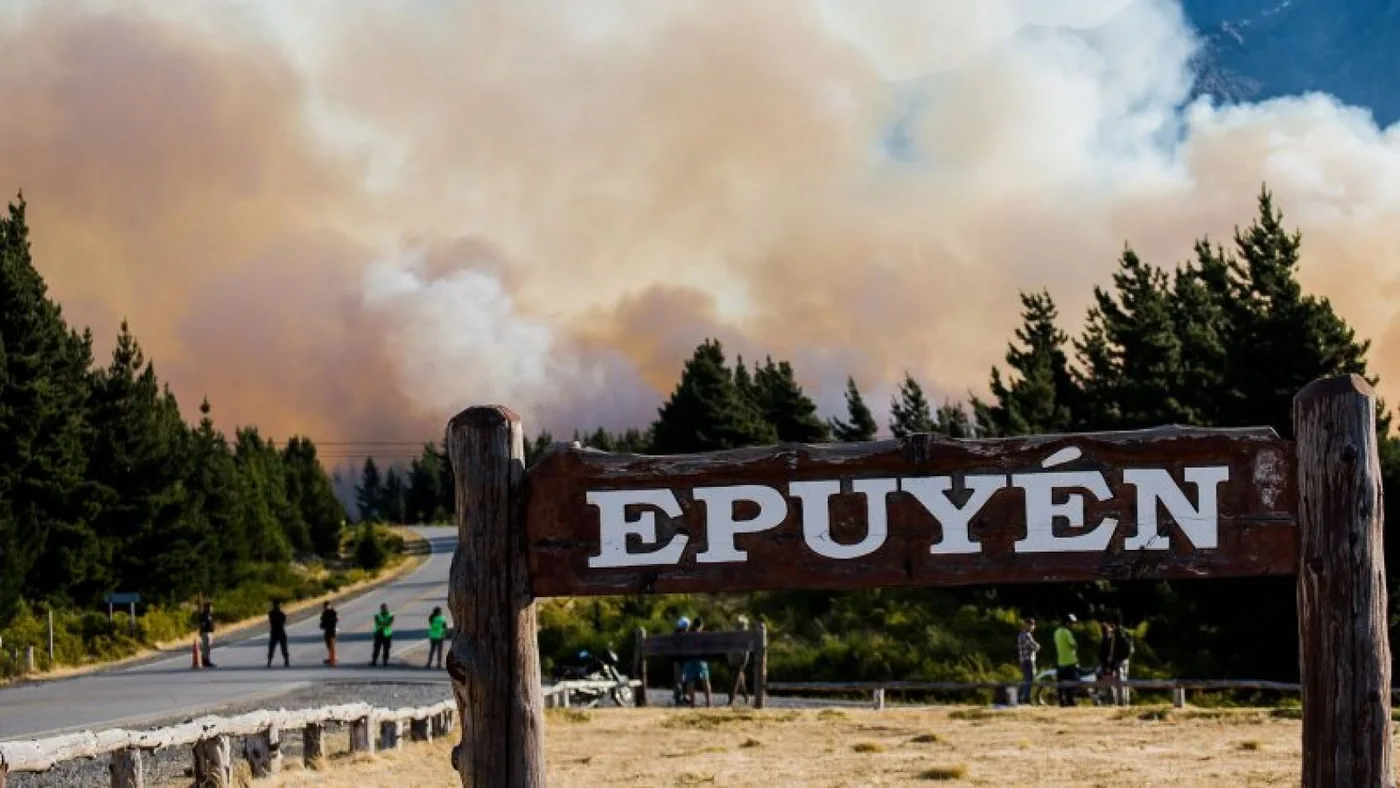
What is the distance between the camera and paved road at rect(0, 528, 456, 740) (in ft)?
82.1

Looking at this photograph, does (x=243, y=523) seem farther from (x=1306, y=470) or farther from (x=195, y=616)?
(x=1306, y=470)

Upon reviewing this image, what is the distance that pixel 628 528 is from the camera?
25.0 feet

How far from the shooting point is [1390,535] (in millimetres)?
32969

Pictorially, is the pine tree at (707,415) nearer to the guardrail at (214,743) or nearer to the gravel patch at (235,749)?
the gravel patch at (235,749)

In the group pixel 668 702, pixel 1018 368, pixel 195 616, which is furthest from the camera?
pixel 1018 368

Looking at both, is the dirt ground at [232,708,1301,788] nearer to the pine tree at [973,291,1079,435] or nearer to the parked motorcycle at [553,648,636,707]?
the parked motorcycle at [553,648,636,707]

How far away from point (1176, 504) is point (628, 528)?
2.64 meters

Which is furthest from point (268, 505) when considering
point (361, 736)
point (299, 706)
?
point (361, 736)

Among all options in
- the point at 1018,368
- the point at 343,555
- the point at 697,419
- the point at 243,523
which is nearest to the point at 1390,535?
the point at 1018,368

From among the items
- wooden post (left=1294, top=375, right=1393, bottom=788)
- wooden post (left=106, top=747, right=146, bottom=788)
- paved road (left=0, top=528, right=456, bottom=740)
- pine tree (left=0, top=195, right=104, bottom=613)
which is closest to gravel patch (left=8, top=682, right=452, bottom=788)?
paved road (left=0, top=528, right=456, bottom=740)

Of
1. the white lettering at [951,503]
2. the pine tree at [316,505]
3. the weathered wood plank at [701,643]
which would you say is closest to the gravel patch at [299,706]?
the weathered wood plank at [701,643]

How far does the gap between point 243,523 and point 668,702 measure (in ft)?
122

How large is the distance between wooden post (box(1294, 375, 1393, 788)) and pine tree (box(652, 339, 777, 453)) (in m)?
50.5

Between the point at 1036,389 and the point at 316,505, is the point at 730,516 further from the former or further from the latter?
the point at 316,505
